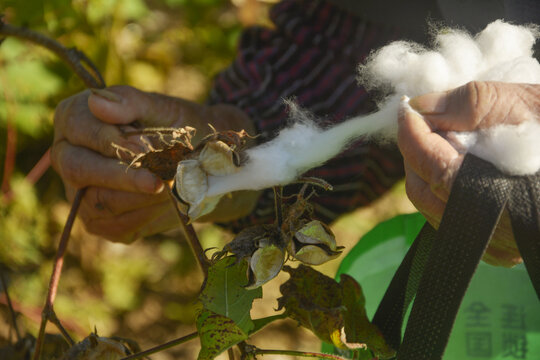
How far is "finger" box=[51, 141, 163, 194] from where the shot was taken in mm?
710

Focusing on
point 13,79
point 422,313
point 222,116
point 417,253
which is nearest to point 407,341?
point 422,313

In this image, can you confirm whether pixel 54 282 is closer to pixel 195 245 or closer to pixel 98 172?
pixel 195 245

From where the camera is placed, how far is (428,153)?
0.44 metres

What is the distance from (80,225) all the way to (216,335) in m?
1.26

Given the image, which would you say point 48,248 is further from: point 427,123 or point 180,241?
point 427,123

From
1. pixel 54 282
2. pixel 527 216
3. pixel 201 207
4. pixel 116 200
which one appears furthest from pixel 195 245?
pixel 116 200

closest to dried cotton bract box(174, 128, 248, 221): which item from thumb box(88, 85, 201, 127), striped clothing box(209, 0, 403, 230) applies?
thumb box(88, 85, 201, 127)

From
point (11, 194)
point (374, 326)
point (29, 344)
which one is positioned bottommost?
point (11, 194)

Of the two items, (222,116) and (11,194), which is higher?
(222,116)

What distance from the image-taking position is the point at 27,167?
1469 mm

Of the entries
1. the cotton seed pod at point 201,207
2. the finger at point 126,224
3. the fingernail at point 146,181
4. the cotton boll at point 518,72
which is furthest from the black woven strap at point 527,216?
the finger at point 126,224

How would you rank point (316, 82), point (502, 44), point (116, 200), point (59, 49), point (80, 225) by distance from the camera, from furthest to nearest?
1. point (80, 225)
2. point (316, 82)
3. point (116, 200)
4. point (59, 49)
5. point (502, 44)

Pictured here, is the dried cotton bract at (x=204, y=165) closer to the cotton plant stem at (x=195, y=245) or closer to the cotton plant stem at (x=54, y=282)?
the cotton plant stem at (x=195, y=245)

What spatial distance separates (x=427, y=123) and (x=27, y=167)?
127 cm
